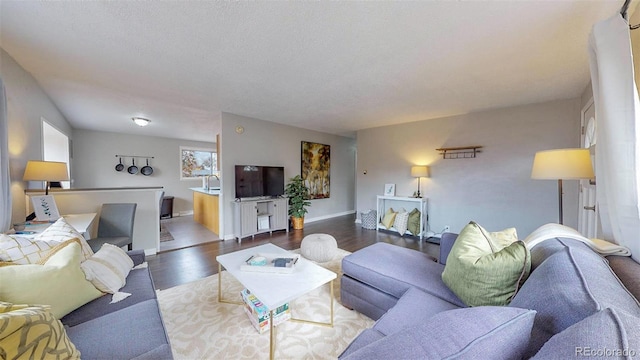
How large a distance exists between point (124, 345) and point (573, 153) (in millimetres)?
3104

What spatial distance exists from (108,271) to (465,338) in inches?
80.9

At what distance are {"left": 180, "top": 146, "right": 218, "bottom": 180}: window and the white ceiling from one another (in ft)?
10.7

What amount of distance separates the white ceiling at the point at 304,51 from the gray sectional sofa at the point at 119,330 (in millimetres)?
1899

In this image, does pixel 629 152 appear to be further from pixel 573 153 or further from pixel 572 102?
pixel 572 102

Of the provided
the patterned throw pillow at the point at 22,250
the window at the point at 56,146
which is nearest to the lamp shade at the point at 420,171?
the patterned throw pillow at the point at 22,250

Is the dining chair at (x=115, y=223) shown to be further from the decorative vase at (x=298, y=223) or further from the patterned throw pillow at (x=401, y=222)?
the patterned throw pillow at (x=401, y=222)

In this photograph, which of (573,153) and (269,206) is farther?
(269,206)

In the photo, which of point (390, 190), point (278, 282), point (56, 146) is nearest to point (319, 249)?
point (278, 282)

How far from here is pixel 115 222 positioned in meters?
2.77

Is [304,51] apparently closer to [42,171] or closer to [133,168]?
[42,171]

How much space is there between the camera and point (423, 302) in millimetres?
1393

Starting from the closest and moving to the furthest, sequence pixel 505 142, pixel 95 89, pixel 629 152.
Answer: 1. pixel 629 152
2. pixel 95 89
3. pixel 505 142

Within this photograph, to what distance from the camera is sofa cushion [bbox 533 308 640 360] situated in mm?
453

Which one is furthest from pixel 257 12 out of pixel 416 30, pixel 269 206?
pixel 269 206
